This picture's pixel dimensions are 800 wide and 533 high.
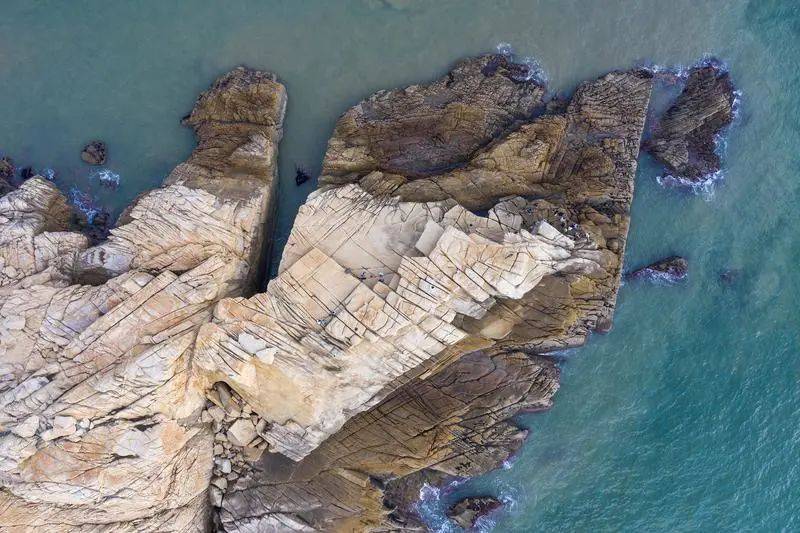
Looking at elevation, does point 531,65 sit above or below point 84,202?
above

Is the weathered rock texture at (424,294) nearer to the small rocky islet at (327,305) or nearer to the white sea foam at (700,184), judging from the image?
the small rocky islet at (327,305)

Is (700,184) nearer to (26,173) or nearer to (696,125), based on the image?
(696,125)

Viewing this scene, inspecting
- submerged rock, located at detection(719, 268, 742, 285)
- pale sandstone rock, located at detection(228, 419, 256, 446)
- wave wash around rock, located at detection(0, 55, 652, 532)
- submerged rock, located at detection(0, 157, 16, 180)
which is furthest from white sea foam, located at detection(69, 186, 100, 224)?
submerged rock, located at detection(719, 268, 742, 285)

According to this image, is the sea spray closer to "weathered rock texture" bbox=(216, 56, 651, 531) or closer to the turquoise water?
the turquoise water

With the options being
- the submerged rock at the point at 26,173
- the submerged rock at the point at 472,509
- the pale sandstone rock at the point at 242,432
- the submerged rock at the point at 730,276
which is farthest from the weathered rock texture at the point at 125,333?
the submerged rock at the point at 730,276

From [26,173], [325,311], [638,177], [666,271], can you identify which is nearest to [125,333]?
[325,311]

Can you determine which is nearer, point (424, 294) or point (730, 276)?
point (424, 294)
